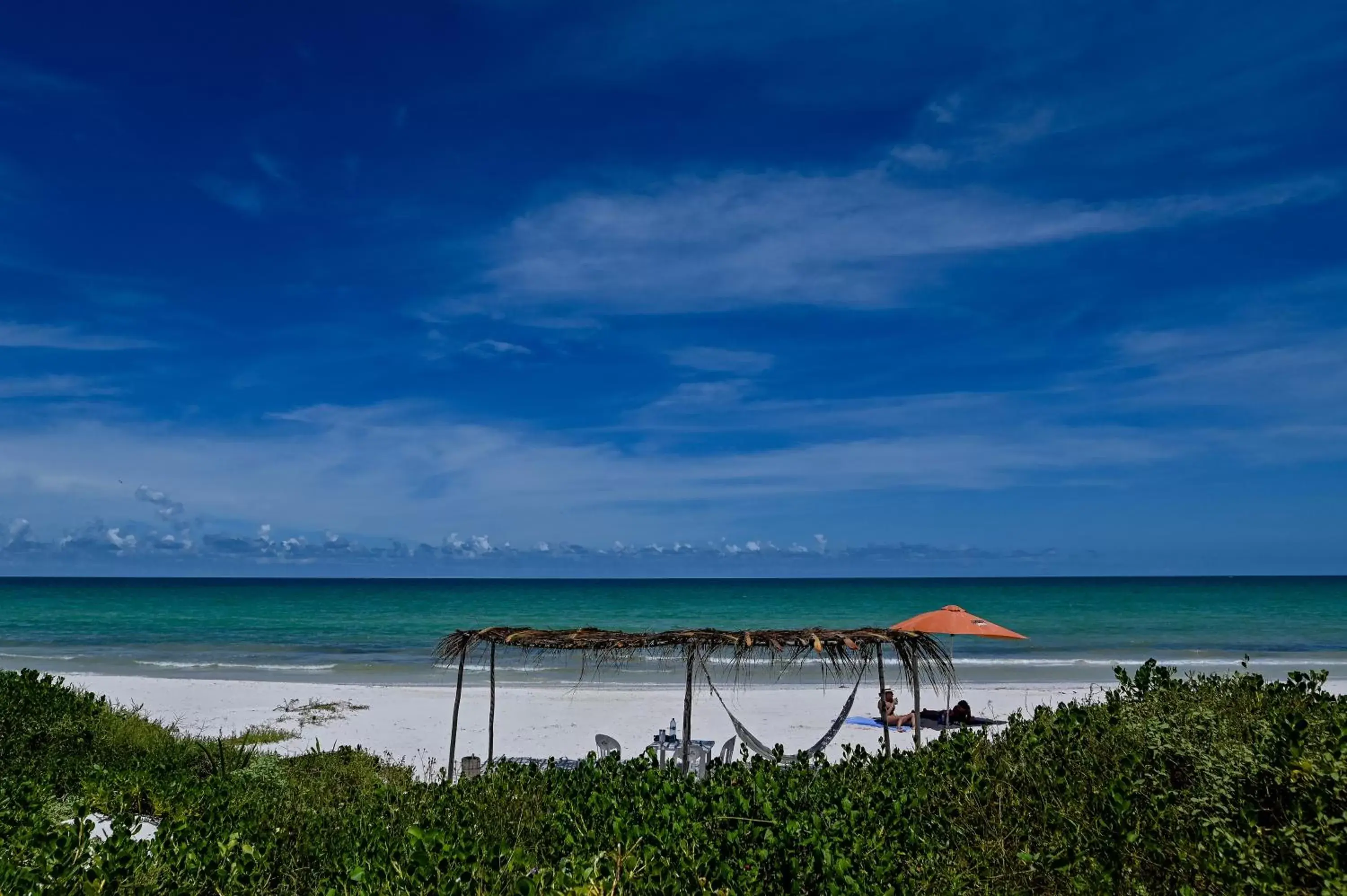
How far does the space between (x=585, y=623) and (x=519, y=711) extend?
29519mm

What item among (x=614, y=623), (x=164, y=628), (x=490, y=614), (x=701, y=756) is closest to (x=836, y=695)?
(x=701, y=756)

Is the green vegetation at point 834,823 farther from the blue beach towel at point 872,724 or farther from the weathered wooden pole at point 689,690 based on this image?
the blue beach towel at point 872,724

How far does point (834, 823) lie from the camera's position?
3471mm

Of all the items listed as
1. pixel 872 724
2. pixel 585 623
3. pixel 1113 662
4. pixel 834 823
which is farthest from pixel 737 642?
pixel 585 623

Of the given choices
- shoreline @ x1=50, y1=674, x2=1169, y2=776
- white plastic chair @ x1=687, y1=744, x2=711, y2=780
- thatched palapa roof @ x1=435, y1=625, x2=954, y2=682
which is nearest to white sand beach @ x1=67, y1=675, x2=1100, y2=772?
shoreline @ x1=50, y1=674, x2=1169, y2=776

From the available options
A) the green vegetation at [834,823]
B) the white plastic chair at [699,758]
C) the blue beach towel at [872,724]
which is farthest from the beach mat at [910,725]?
the green vegetation at [834,823]

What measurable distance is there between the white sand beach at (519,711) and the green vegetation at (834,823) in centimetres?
681

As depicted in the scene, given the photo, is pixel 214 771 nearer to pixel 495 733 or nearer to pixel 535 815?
pixel 535 815

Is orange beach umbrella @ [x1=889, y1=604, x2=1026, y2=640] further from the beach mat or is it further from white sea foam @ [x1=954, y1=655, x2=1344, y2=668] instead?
white sea foam @ [x1=954, y1=655, x2=1344, y2=668]

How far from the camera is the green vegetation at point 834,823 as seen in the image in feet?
10.1

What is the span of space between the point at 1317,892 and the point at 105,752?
27.9 feet

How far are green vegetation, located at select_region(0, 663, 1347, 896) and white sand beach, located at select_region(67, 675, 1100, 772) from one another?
22.4 ft

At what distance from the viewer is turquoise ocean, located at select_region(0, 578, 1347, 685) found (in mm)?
24922

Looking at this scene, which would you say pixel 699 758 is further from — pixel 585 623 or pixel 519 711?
pixel 585 623
